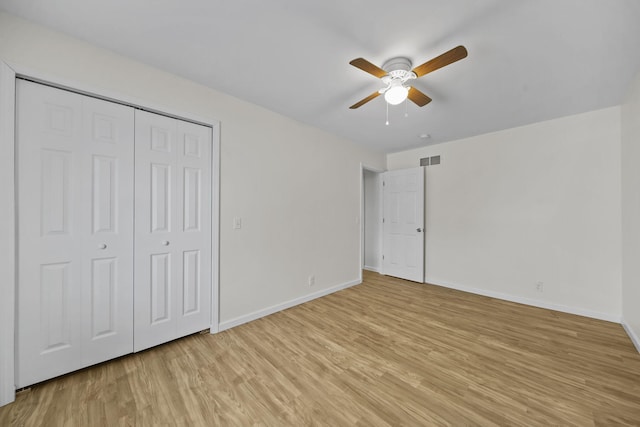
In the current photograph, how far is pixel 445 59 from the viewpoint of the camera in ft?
5.05

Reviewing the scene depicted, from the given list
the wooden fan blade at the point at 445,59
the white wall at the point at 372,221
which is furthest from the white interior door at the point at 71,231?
the white wall at the point at 372,221

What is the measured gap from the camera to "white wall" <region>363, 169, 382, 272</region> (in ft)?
15.9

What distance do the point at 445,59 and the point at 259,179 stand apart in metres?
2.07

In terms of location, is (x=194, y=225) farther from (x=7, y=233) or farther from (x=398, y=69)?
(x=398, y=69)

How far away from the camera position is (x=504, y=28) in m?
1.53

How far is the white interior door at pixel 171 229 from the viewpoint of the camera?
1.99 metres

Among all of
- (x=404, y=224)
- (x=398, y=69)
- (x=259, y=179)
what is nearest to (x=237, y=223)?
(x=259, y=179)

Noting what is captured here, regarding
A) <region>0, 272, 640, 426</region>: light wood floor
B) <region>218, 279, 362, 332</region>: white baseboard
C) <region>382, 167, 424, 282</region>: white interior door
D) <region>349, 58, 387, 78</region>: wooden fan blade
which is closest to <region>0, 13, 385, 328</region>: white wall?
<region>218, 279, 362, 332</region>: white baseboard

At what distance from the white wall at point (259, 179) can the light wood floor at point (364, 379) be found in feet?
1.96

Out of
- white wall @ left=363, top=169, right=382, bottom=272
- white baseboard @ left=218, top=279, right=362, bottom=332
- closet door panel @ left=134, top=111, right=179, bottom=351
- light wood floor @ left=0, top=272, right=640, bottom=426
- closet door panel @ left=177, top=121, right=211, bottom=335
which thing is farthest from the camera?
white wall @ left=363, top=169, right=382, bottom=272

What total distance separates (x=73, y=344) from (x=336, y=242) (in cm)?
292

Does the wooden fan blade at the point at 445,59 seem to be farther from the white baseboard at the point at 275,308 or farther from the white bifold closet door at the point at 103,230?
the white baseboard at the point at 275,308

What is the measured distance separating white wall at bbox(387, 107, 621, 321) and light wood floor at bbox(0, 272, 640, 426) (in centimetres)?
58

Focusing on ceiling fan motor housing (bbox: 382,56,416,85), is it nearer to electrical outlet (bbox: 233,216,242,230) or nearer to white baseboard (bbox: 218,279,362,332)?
electrical outlet (bbox: 233,216,242,230)
